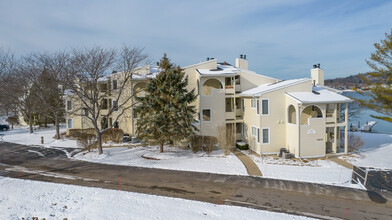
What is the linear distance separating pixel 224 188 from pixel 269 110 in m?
9.98

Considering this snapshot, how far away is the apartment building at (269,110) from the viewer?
19.2m

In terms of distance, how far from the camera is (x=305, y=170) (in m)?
15.9

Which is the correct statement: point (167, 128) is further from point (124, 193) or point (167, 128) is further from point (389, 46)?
point (389, 46)

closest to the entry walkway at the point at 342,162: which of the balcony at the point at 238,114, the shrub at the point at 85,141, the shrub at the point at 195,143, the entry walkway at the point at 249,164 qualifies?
the entry walkway at the point at 249,164

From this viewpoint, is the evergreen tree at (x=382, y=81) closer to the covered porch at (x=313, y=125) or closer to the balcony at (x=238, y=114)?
the covered porch at (x=313, y=125)

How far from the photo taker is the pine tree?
63.7ft

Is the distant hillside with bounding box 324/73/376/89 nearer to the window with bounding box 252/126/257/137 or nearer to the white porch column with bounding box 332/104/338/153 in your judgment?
the white porch column with bounding box 332/104/338/153

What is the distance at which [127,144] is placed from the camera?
985 inches

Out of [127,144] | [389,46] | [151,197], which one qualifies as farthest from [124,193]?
[389,46]

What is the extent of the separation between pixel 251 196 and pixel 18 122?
51603 millimetres

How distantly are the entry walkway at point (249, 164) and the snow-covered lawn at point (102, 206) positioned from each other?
5.46 meters

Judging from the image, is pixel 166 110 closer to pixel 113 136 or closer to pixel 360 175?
pixel 113 136

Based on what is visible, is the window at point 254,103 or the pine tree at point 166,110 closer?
the pine tree at point 166,110

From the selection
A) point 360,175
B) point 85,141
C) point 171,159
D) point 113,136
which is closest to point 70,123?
point 113,136
